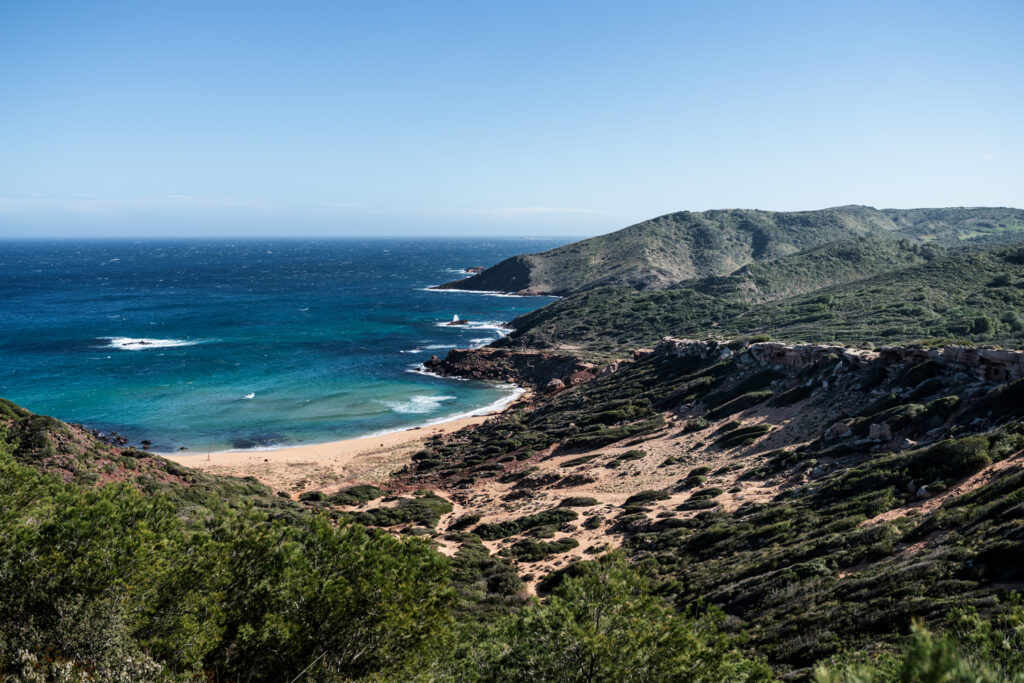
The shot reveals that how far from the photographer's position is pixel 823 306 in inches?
2842

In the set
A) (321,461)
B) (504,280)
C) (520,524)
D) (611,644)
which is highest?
(504,280)

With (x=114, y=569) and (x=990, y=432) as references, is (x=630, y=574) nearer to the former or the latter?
(x=114, y=569)

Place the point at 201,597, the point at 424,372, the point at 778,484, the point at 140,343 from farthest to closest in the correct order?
the point at 140,343 → the point at 424,372 → the point at 778,484 → the point at 201,597

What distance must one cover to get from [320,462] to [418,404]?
16670 millimetres

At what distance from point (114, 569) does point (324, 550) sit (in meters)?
3.63

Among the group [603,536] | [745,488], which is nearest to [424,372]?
[603,536]

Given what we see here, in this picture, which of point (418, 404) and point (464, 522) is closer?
point (464, 522)

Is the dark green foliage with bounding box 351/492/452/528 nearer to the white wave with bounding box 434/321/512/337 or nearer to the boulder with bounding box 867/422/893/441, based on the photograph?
the boulder with bounding box 867/422/893/441

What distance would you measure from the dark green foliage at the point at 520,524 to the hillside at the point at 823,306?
36.8m

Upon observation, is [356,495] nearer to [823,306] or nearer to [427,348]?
[427,348]

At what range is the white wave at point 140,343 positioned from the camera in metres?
79.3

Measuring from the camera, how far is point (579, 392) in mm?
54344

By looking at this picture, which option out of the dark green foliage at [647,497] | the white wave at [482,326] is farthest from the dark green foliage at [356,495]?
the white wave at [482,326]

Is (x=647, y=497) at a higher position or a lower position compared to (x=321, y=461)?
higher
